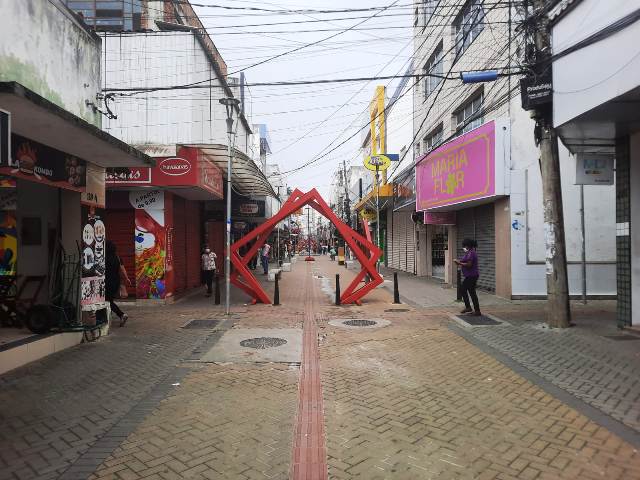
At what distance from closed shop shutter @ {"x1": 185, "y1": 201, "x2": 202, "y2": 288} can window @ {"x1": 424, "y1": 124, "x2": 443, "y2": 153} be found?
9760 millimetres

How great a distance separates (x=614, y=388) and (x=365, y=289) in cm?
793

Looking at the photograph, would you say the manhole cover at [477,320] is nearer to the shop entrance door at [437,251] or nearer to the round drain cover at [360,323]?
the round drain cover at [360,323]

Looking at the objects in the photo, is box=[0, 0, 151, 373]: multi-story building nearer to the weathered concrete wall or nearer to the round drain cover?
the weathered concrete wall

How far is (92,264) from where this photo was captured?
27.6 ft

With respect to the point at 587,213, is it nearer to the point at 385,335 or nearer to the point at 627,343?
the point at 627,343

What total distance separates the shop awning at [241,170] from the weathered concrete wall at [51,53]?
4.31 meters

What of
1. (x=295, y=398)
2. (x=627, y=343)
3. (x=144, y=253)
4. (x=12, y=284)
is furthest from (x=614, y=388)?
(x=144, y=253)

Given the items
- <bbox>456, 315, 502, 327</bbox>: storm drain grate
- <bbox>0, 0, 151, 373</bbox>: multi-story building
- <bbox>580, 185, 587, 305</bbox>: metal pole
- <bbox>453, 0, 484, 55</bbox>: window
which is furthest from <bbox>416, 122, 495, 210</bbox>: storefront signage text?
<bbox>0, 0, 151, 373</bbox>: multi-story building

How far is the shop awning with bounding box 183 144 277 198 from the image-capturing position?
1362cm

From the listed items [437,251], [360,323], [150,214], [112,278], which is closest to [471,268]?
[360,323]

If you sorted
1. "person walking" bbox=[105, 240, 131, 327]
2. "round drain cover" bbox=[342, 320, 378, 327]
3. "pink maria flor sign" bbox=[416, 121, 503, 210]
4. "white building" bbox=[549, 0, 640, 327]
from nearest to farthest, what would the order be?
"white building" bbox=[549, 0, 640, 327]
"person walking" bbox=[105, 240, 131, 327]
"round drain cover" bbox=[342, 320, 378, 327]
"pink maria flor sign" bbox=[416, 121, 503, 210]

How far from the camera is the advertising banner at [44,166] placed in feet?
21.5

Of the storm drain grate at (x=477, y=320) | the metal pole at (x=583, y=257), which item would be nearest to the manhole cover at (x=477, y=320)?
the storm drain grate at (x=477, y=320)

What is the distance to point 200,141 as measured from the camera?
15180mm
